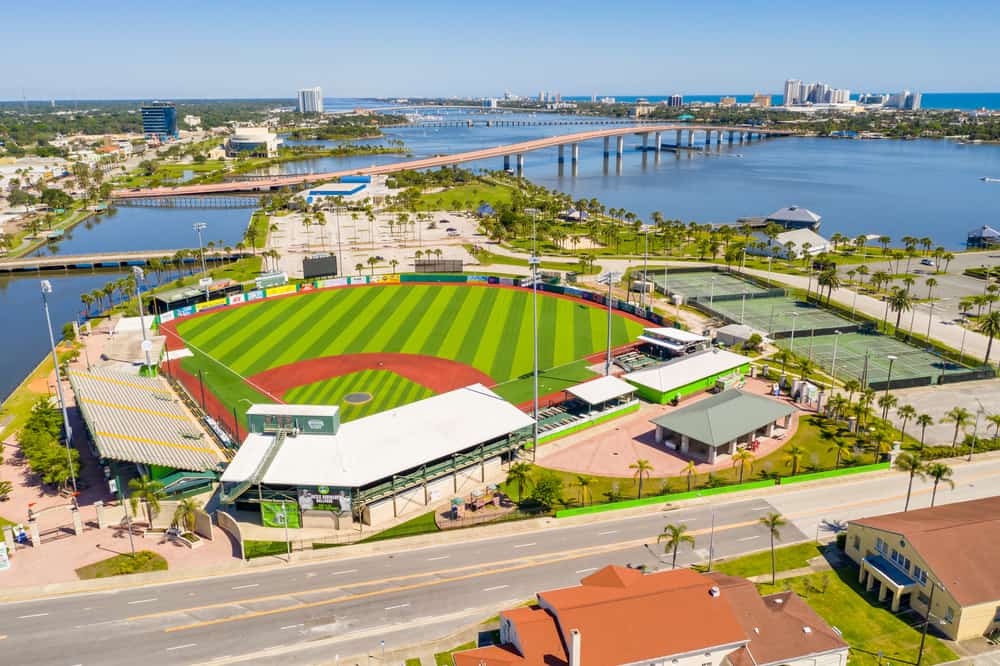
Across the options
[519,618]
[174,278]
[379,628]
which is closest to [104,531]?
[379,628]

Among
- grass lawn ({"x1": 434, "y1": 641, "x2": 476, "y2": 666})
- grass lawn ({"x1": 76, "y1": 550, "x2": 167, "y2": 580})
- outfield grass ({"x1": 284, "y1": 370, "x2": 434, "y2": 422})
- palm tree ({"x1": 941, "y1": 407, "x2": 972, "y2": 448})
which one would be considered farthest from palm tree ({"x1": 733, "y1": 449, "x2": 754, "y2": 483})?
grass lawn ({"x1": 76, "y1": 550, "x2": 167, "y2": 580})

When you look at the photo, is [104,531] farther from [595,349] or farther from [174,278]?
[174,278]

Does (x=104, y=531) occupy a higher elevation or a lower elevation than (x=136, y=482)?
lower

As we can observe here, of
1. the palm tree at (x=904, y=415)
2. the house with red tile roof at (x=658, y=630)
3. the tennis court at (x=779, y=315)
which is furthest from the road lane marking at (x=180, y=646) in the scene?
the tennis court at (x=779, y=315)

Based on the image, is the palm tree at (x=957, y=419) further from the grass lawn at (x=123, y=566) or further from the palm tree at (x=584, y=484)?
the grass lawn at (x=123, y=566)

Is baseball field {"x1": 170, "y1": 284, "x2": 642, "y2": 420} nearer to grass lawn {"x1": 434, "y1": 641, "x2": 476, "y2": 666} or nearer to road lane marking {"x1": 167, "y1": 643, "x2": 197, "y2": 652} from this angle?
road lane marking {"x1": 167, "y1": 643, "x2": 197, "y2": 652}

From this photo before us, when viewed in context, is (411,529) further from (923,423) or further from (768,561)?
(923,423)
